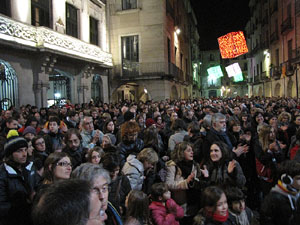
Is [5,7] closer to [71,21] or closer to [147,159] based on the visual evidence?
[71,21]

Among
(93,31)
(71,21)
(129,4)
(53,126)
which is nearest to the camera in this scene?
(53,126)

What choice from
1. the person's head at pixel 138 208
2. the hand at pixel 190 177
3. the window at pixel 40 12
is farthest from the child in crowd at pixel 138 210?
the window at pixel 40 12

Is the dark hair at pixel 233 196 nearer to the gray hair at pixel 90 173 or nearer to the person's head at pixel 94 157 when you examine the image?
the gray hair at pixel 90 173

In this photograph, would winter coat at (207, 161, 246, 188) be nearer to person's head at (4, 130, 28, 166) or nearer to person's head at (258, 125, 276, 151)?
person's head at (258, 125, 276, 151)

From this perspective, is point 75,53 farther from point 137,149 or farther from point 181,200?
point 181,200

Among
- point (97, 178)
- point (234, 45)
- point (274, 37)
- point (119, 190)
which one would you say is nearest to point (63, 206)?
point (97, 178)

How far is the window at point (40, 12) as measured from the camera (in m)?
14.2

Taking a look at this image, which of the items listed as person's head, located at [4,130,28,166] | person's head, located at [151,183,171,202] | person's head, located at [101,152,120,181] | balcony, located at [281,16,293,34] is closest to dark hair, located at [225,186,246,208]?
person's head, located at [151,183,171,202]

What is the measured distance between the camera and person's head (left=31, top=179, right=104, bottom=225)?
1310 millimetres

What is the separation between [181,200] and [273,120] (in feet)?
13.0

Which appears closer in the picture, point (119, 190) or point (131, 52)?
point (119, 190)

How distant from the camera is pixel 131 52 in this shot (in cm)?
2345

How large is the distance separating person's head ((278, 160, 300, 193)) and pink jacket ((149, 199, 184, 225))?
4.20ft

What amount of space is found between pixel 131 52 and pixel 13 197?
2159 centimetres
